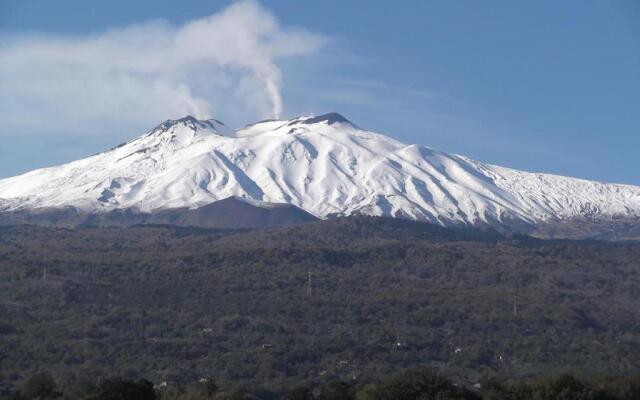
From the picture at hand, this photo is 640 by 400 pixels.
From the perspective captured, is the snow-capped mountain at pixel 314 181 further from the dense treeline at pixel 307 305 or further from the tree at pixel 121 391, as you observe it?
the tree at pixel 121 391

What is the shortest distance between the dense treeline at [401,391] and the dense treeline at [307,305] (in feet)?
20.4

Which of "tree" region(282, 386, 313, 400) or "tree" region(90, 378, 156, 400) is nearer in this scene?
"tree" region(90, 378, 156, 400)

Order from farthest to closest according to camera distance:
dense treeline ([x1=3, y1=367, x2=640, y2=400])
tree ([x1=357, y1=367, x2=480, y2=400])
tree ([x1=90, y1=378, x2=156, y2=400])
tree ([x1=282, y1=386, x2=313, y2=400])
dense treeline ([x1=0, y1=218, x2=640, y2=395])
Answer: dense treeline ([x1=0, y1=218, x2=640, y2=395]) → tree ([x1=282, y1=386, x2=313, y2=400]) → tree ([x1=357, y1=367, x2=480, y2=400]) → dense treeline ([x1=3, y1=367, x2=640, y2=400]) → tree ([x1=90, y1=378, x2=156, y2=400])

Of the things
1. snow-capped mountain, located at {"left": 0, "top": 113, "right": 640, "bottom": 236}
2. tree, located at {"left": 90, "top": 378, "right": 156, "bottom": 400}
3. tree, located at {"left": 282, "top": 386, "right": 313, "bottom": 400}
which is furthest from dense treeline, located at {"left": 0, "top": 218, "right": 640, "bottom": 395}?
snow-capped mountain, located at {"left": 0, "top": 113, "right": 640, "bottom": 236}

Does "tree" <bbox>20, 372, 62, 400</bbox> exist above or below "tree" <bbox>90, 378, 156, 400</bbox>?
below

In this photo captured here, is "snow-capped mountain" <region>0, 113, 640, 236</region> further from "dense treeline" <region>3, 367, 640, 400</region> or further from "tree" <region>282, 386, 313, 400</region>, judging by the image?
"tree" <region>282, 386, 313, 400</region>

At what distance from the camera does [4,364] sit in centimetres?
7244

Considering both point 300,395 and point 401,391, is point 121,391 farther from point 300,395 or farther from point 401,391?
point 401,391

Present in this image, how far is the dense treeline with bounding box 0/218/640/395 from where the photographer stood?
76.6m

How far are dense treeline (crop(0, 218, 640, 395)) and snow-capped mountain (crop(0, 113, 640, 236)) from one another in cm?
1838

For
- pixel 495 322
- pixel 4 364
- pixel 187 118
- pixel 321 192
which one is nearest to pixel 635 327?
pixel 495 322

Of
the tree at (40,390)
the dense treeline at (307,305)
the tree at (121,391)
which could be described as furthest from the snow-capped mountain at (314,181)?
the tree at (121,391)

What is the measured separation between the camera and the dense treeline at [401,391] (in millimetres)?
53094

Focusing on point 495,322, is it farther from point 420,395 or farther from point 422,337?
point 420,395
